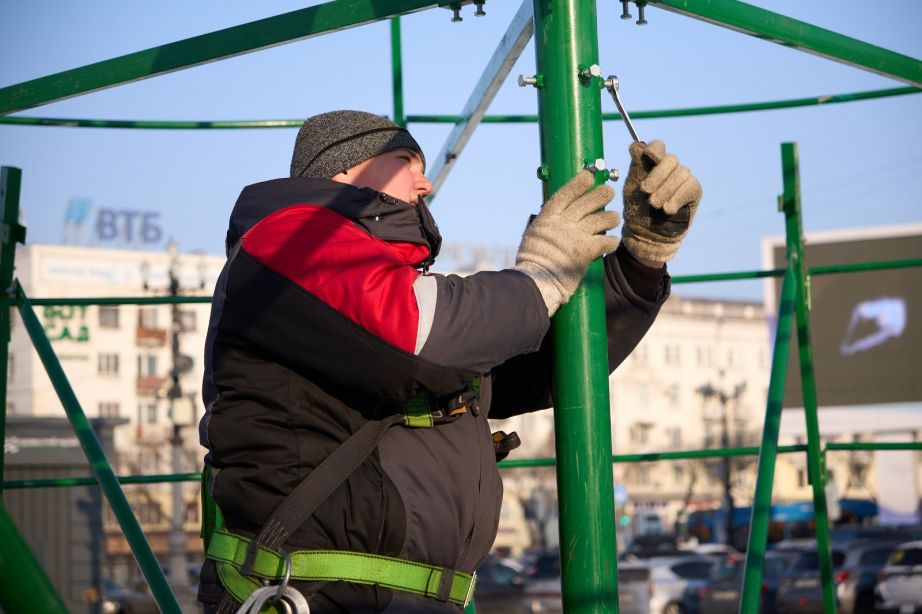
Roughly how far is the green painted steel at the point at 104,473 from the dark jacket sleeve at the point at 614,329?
806 millimetres

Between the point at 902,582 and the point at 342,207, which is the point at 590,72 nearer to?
the point at 342,207

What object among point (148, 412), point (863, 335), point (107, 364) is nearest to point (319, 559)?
point (863, 335)

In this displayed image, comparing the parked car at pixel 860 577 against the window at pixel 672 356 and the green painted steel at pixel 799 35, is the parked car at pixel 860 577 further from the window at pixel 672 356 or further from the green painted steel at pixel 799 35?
the window at pixel 672 356

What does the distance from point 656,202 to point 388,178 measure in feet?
1.45

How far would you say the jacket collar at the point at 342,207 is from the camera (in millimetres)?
1812

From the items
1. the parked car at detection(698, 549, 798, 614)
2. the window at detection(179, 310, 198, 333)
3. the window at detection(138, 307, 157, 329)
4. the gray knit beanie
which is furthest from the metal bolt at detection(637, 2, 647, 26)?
the window at detection(179, 310, 198, 333)

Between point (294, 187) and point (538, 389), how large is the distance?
23.5 inches

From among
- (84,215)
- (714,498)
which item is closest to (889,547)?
(714,498)

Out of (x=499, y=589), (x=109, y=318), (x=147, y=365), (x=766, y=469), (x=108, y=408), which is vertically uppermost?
(x=109, y=318)

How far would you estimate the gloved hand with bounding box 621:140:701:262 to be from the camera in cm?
193

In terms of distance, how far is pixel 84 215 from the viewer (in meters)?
53.8

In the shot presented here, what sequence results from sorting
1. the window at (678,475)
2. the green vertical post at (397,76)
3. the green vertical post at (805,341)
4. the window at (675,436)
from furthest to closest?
1. the window at (675,436)
2. the window at (678,475)
3. the green vertical post at (397,76)
4. the green vertical post at (805,341)

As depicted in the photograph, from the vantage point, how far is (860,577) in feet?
49.0

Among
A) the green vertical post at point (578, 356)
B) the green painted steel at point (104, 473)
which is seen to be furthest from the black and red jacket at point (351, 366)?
the green painted steel at point (104, 473)
